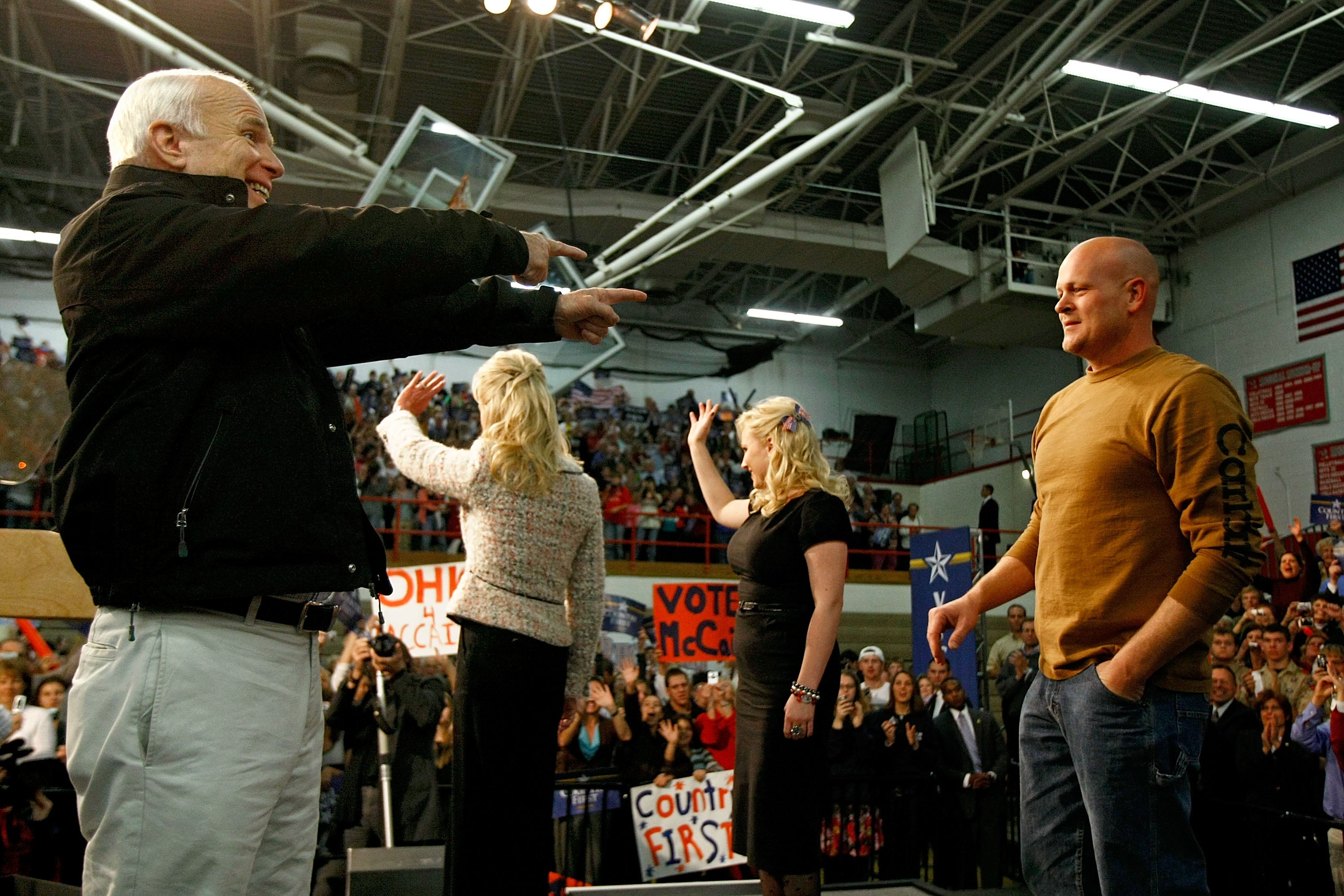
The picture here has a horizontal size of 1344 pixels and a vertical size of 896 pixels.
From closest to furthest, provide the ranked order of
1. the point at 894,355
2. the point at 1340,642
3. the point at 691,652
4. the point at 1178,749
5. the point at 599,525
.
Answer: the point at 1178,749
the point at 599,525
the point at 1340,642
the point at 691,652
the point at 894,355

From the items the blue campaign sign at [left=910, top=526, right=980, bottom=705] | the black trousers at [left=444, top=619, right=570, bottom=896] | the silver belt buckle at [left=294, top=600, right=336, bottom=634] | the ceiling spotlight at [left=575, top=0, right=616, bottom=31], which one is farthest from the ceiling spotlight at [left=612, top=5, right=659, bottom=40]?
the silver belt buckle at [left=294, top=600, right=336, bottom=634]

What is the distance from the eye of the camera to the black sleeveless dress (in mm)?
2914

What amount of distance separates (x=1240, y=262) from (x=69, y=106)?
15016mm

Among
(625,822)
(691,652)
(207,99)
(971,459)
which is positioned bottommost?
(625,822)

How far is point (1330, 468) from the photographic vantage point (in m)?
12.9

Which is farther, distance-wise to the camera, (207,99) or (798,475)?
(798,475)

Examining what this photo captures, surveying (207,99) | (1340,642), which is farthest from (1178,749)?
(1340,642)

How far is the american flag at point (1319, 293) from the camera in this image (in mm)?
12883

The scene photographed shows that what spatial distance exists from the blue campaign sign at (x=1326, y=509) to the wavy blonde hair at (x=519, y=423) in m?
11.1

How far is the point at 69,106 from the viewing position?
11.5 metres

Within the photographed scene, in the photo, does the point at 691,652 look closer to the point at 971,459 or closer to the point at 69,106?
the point at 69,106

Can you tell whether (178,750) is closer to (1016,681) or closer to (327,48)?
(1016,681)

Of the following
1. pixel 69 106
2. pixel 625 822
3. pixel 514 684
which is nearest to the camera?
pixel 514 684

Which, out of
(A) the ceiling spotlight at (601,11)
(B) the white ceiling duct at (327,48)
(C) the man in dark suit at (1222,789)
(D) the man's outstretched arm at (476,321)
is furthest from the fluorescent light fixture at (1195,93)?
(D) the man's outstretched arm at (476,321)
